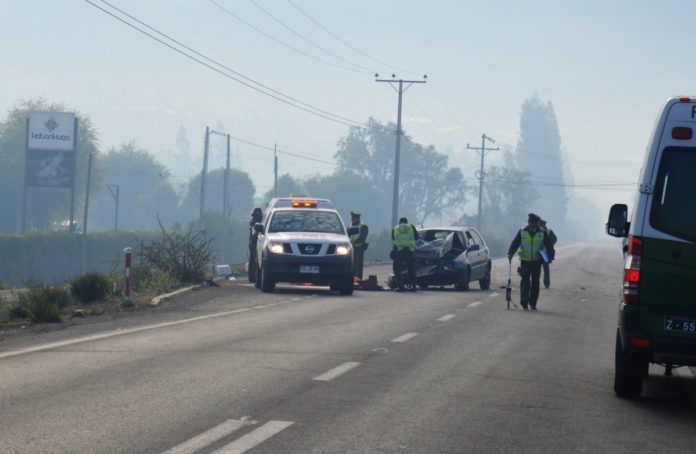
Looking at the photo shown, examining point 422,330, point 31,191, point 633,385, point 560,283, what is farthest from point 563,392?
point 31,191

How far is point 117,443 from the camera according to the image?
7684mm

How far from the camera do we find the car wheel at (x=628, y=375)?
10.2 meters

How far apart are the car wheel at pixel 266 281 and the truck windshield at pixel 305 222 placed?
4.33 ft

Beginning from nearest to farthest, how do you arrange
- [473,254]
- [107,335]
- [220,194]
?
1. [107,335]
2. [473,254]
3. [220,194]

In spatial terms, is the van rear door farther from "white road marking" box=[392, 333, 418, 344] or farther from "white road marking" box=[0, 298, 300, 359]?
"white road marking" box=[0, 298, 300, 359]

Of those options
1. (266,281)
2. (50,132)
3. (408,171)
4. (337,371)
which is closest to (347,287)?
(266,281)

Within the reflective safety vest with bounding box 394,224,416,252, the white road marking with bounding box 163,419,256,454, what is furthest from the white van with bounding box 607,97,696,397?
the reflective safety vest with bounding box 394,224,416,252

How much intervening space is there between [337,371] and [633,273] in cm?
317

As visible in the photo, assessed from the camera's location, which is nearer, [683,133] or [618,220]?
[683,133]

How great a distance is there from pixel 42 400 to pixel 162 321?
830 cm

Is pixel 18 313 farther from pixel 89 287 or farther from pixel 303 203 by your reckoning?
pixel 303 203

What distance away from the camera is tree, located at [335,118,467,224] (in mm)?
177250

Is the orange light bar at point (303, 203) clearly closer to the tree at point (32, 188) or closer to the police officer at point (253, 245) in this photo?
the police officer at point (253, 245)

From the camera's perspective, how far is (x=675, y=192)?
984 centimetres
